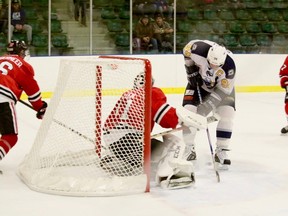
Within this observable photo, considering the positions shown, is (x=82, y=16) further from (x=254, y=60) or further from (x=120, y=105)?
(x=120, y=105)

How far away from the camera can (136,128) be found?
156 inches

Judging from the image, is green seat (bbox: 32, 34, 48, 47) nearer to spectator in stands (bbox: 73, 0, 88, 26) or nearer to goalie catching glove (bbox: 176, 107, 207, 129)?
spectator in stands (bbox: 73, 0, 88, 26)

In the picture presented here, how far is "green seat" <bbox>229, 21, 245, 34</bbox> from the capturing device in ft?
32.5

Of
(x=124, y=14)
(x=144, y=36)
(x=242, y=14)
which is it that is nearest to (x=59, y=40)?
(x=124, y=14)

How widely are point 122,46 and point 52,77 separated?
113 cm

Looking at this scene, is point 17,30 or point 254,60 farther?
point 254,60

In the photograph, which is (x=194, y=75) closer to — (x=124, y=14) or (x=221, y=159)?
(x=221, y=159)

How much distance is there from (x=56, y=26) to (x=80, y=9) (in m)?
0.37

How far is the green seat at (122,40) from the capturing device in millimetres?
8984

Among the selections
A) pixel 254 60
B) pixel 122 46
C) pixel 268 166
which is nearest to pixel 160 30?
pixel 122 46

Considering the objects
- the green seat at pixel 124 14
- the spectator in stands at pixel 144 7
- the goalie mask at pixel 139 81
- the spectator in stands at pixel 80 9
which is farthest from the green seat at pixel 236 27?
the goalie mask at pixel 139 81

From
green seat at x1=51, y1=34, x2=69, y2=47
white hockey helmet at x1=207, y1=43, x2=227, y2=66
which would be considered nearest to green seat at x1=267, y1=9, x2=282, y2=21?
green seat at x1=51, y1=34, x2=69, y2=47

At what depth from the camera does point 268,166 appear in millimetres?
4738

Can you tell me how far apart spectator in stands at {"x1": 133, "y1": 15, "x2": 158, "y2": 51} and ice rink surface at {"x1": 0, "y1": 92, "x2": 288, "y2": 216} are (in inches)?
143
